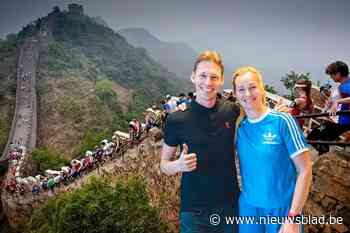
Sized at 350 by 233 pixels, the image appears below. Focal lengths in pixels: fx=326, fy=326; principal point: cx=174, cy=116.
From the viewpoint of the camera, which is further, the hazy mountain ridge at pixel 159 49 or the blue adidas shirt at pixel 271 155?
the hazy mountain ridge at pixel 159 49

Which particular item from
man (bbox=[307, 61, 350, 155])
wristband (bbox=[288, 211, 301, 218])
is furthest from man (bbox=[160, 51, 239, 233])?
man (bbox=[307, 61, 350, 155])

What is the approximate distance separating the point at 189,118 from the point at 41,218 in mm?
8011

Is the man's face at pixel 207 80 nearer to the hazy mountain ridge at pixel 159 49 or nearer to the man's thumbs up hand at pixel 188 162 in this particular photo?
the man's thumbs up hand at pixel 188 162

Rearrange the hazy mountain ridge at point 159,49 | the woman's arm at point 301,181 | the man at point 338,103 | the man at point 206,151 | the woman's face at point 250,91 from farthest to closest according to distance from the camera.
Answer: the hazy mountain ridge at point 159,49, the man at point 338,103, the man at point 206,151, the woman's face at point 250,91, the woman's arm at point 301,181

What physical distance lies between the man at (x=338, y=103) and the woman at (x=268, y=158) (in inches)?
77.2

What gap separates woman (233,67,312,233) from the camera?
1858mm

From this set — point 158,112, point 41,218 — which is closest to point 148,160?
point 158,112

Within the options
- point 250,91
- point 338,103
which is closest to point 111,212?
point 338,103

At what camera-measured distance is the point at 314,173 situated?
4.04m

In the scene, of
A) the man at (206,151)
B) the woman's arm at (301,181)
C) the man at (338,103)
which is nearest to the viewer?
the woman's arm at (301,181)

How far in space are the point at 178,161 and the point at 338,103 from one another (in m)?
2.35

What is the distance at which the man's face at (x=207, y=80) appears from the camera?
2.06m

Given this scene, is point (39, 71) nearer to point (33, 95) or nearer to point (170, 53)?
point (33, 95)

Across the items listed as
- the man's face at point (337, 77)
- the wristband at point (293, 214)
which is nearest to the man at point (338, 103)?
the man's face at point (337, 77)
